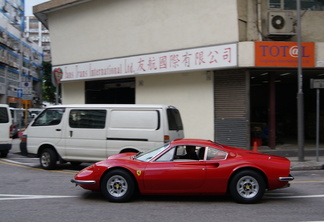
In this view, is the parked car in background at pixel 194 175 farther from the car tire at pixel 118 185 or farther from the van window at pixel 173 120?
the van window at pixel 173 120

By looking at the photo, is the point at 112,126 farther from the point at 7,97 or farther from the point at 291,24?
the point at 7,97

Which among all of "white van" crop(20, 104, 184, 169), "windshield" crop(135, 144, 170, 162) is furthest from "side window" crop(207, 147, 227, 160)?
"white van" crop(20, 104, 184, 169)

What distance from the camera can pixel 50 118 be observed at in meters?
10.2

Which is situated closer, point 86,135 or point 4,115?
point 86,135

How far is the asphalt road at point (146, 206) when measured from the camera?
17.4 feet

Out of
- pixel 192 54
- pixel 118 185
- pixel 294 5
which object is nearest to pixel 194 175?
pixel 118 185

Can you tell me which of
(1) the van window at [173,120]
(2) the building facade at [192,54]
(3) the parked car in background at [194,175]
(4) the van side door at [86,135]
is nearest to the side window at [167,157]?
(3) the parked car in background at [194,175]

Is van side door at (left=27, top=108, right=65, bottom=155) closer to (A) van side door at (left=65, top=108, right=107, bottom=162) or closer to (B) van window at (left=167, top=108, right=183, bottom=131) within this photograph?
(A) van side door at (left=65, top=108, right=107, bottom=162)

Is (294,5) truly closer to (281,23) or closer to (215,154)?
(281,23)

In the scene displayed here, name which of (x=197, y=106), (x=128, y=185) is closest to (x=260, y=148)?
(x=197, y=106)

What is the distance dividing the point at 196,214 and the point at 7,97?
4396 cm

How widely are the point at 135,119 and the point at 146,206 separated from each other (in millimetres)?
3641

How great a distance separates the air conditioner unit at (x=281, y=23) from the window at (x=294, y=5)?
0.63 metres

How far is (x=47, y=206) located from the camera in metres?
6.00
